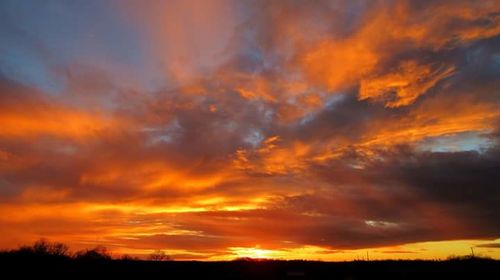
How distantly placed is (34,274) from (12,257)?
19.4 feet

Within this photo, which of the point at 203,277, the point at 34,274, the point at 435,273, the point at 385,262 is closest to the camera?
the point at 34,274

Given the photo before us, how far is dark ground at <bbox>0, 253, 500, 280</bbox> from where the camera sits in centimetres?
2831

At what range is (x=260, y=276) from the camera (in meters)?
30.7

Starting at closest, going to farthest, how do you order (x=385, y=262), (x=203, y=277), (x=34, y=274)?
(x=34, y=274) < (x=203, y=277) < (x=385, y=262)

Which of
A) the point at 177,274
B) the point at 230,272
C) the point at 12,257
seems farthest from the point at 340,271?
the point at 12,257

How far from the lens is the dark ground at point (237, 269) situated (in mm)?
28312

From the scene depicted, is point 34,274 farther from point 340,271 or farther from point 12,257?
point 340,271

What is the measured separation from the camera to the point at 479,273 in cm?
3134

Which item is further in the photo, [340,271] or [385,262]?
[385,262]

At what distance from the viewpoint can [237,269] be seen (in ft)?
106

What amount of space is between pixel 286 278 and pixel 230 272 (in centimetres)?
345

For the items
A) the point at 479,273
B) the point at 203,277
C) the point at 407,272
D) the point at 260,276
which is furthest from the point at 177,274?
the point at 479,273

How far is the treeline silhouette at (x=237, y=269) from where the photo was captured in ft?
93.2

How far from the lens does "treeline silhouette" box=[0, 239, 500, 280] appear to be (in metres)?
28.4
